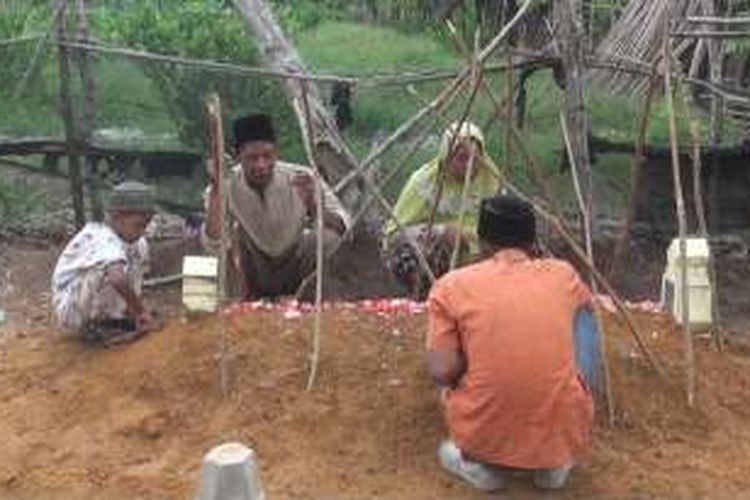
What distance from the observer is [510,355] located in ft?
15.1

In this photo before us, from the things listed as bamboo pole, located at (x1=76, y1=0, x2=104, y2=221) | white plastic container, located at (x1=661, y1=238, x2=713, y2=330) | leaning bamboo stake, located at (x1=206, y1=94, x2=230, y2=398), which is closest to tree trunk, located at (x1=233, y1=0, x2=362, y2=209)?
bamboo pole, located at (x1=76, y1=0, x2=104, y2=221)

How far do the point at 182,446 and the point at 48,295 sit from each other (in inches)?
114

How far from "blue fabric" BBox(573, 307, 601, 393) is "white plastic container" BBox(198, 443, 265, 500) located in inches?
51.0

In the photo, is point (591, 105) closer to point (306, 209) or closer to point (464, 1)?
point (464, 1)

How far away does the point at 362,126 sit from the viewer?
38.2ft

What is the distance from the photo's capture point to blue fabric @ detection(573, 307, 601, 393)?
481cm

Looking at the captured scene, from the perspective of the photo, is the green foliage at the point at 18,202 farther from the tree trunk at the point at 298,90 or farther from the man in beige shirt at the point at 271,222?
the man in beige shirt at the point at 271,222

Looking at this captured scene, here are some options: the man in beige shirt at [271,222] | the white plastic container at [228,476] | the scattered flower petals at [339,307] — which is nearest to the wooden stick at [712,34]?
the man in beige shirt at [271,222]

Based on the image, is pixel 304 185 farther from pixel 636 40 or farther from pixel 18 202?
pixel 18 202

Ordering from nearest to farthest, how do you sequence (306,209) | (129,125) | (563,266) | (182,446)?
(563,266)
(182,446)
(306,209)
(129,125)

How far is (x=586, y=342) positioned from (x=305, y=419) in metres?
1.09

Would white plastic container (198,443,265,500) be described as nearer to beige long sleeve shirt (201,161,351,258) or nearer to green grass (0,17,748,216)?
beige long sleeve shirt (201,161,351,258)

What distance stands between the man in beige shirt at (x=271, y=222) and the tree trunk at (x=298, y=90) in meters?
0.64

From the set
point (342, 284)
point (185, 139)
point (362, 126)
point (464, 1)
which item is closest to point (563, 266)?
point (342, 284)
